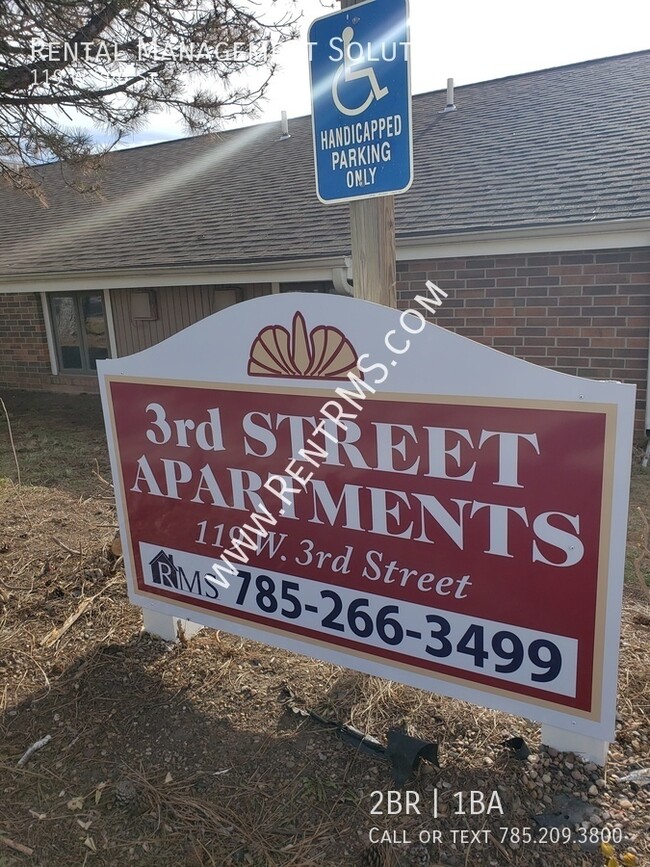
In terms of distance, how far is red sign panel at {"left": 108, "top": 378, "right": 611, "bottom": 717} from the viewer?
2.17 meters

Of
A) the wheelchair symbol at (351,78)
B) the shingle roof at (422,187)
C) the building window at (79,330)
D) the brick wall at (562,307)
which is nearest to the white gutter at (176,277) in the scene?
the shingle roof at (422,187)

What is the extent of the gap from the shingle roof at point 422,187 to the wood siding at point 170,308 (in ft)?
2.37

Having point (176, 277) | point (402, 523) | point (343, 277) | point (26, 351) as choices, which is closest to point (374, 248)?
point (402, 523)

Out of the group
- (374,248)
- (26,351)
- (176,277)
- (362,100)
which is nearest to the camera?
(362,100)

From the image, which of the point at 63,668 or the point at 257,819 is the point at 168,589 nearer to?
the point at 63,668

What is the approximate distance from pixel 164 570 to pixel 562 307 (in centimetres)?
594

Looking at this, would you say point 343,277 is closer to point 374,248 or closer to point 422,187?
point 422,187

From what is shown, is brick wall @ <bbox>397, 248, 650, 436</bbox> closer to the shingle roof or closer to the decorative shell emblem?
the shingle roof

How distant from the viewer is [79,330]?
1280 centimetres

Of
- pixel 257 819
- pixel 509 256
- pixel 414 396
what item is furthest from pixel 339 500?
pixel 509 256

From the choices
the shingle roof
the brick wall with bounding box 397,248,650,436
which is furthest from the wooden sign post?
the brick wall with bounding box 397,248,650,436

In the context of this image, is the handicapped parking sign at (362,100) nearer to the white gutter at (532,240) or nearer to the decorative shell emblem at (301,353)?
the decorative shell emblem at (301,353)

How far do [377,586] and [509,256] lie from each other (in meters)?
6.12

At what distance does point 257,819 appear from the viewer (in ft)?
7.64
